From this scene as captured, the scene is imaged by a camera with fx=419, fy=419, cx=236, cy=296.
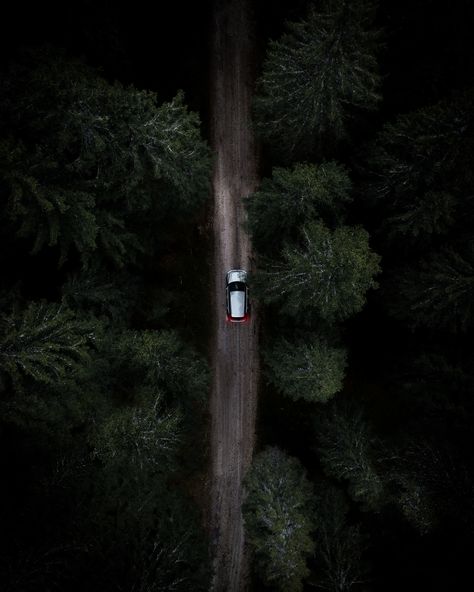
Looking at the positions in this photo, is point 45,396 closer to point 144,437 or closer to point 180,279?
point 144,437

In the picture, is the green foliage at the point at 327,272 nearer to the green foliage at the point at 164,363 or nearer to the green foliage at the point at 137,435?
the green foliage at the point at 164,363

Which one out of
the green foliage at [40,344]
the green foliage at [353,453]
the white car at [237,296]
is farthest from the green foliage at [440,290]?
the green foliage at [40,344]

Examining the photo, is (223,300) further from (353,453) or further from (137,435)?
(353,453)

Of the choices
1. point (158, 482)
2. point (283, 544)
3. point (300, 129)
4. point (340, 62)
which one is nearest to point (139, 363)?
point (158, 482)

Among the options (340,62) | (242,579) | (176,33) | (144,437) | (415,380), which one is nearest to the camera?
(340,62)

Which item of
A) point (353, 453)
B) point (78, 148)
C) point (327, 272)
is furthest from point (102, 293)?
point (353, 453)

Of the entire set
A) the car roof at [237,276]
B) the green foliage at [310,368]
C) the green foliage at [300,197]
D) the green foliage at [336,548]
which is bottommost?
the green foliage at [336,548]

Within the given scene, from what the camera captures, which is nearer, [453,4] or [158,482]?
[453,4]
